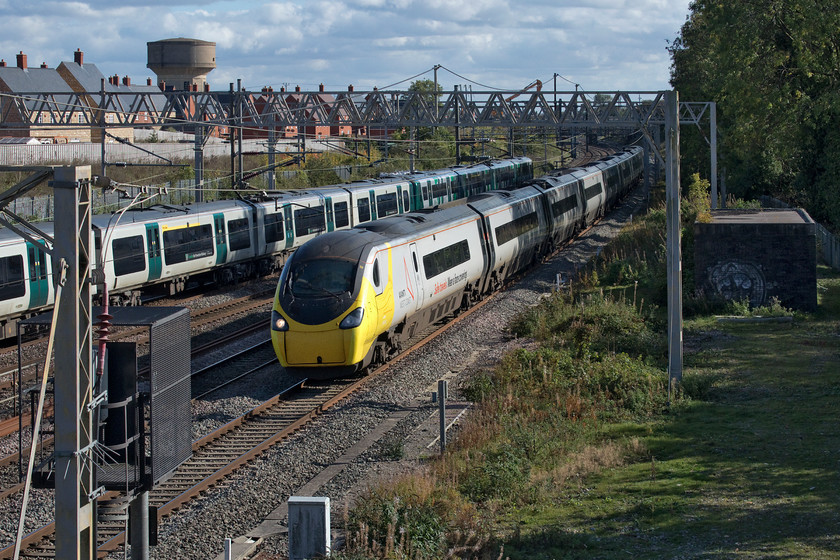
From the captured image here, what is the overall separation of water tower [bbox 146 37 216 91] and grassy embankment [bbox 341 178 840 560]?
90.5m

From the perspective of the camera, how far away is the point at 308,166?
58.4 meters

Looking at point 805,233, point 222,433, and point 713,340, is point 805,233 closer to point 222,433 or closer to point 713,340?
point 713,340

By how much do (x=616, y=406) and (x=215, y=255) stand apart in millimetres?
14576

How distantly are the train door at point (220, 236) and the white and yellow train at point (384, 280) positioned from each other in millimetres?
6736

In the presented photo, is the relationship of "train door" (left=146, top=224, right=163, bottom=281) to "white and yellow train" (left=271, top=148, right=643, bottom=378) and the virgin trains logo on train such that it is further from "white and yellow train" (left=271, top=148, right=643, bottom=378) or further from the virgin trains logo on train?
the virgin trains logo on train

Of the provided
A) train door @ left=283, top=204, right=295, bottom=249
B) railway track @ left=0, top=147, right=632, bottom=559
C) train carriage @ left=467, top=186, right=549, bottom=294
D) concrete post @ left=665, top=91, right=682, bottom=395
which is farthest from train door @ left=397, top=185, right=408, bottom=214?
concrete post @ left=665, top=91, right=682, bottom=395

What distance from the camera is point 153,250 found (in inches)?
898

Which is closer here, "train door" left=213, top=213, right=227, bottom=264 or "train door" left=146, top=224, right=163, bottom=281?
"train door" left=146, top=224, right=163, bottom=281

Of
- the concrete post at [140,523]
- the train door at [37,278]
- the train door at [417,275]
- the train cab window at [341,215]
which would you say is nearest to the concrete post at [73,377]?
the concrete post at [140,523]

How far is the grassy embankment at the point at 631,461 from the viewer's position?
28.0 ft

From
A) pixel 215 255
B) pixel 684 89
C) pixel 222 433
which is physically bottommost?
pixel 222 433

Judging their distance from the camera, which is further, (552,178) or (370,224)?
(552,178)

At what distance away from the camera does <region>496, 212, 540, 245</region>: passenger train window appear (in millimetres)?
24109

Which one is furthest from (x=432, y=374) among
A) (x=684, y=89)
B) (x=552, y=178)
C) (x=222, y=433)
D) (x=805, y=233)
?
(x=684, y=89)
